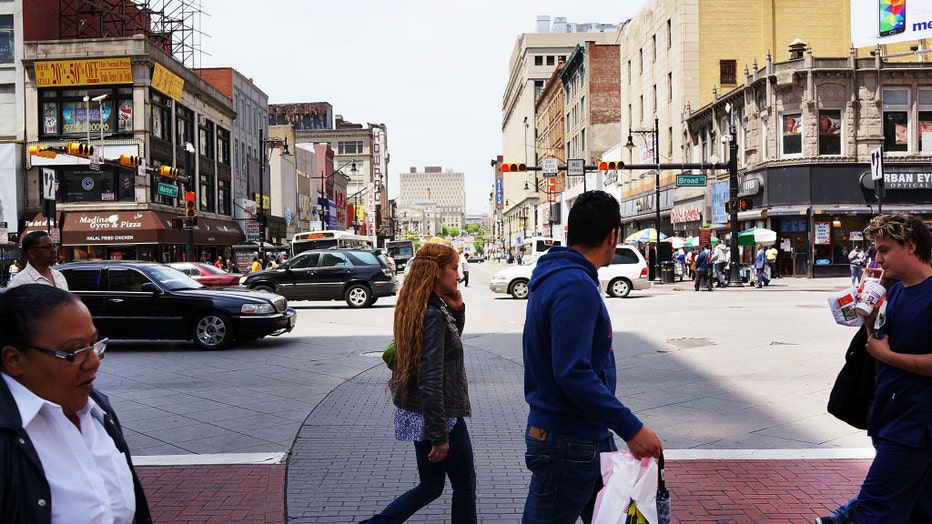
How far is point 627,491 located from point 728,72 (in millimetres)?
48259

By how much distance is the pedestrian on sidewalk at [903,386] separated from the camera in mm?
3672

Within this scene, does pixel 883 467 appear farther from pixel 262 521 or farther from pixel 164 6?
pixel 164 6

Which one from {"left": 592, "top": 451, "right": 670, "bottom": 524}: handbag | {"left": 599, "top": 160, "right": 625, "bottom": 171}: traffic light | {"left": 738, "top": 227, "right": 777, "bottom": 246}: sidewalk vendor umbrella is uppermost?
{"left": 599, "top": 160, "right": 625, "bottom": 171}: traffic light

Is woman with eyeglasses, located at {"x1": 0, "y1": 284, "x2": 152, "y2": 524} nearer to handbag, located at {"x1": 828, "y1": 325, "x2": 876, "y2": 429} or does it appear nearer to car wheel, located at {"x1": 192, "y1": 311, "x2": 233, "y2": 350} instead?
handbag, located at {"x1": 828, "y1": 325, "x2": 876, "y2": 429}

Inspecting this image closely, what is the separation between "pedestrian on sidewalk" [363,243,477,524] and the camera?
4.07 meters

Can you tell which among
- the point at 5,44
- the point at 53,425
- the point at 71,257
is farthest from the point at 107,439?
the point at 5,44

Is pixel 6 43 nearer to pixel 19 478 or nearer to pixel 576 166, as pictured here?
pixel 576 166

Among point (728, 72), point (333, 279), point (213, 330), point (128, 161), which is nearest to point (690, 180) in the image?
point (333, 279)

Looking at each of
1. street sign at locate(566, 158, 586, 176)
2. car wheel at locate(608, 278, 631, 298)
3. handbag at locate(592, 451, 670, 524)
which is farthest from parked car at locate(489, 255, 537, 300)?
handbag at locate(592, 451, 670, 524)

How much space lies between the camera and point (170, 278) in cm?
1446

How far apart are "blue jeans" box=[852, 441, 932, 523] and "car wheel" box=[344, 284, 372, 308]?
1982cm

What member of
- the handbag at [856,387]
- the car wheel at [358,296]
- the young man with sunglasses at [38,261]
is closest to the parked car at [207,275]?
the car wheel at [358,296]

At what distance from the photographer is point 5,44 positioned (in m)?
40.8

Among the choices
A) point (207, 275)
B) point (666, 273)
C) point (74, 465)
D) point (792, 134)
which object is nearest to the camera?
point (74, 465)
